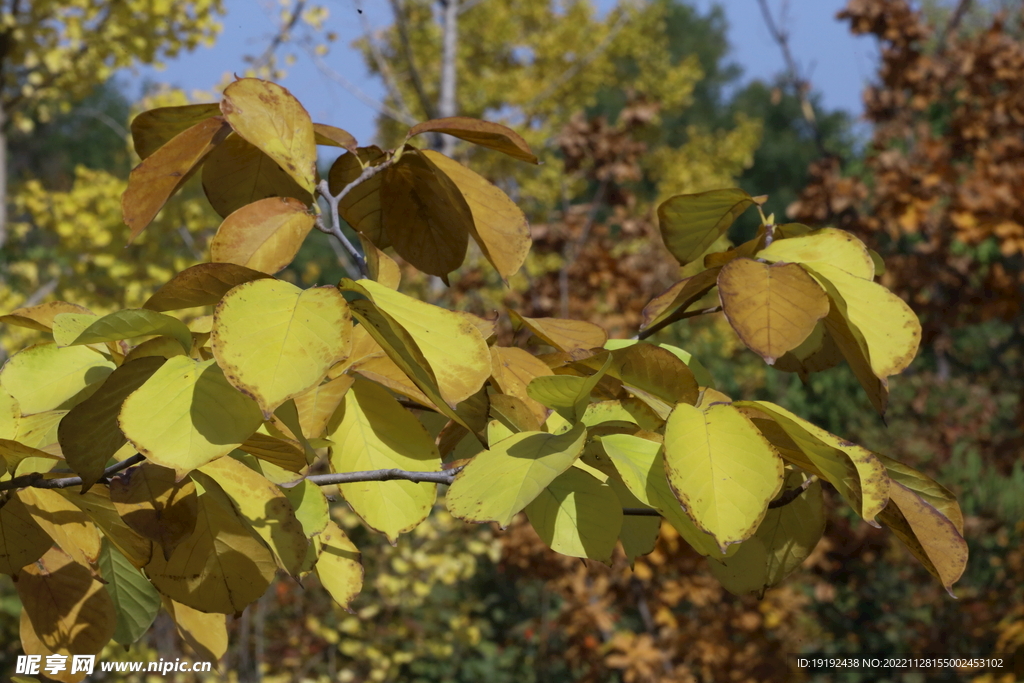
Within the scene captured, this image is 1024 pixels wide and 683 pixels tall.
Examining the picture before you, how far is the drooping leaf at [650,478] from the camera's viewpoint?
1.13ft

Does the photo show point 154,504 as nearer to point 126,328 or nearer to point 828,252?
point 126,328

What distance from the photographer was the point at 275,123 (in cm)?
45

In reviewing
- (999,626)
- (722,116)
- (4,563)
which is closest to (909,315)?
(4,563)

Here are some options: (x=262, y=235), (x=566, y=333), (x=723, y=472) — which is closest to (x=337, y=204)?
(x=262, y=235)

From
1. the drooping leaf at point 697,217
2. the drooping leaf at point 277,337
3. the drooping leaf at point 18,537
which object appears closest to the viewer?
the drooping leaf at point 277,337

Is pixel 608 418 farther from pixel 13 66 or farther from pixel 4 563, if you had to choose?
pixel 13 66

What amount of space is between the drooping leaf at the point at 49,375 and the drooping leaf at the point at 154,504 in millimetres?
76

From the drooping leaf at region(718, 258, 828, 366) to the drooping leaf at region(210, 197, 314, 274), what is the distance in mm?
226

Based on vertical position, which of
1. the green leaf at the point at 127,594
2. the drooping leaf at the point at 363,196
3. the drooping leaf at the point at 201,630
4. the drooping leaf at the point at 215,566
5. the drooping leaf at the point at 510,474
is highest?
the drooping leaf at the point at 363,196

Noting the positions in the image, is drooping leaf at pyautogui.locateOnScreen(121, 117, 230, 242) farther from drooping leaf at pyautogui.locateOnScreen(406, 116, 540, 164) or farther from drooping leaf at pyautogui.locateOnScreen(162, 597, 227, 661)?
drooping leaf at pyautogui.locateOnScreen(162, 597, 227, 661)

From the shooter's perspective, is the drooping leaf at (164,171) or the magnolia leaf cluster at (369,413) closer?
the magnolia leaf cluster at (369,413)

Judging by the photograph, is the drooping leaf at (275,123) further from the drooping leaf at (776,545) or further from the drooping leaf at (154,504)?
the drooping leaf at (776,545)

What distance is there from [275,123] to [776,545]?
37 cm

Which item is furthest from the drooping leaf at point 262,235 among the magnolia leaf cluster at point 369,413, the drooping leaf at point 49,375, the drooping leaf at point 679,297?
the drooping leaf at point 679,297
